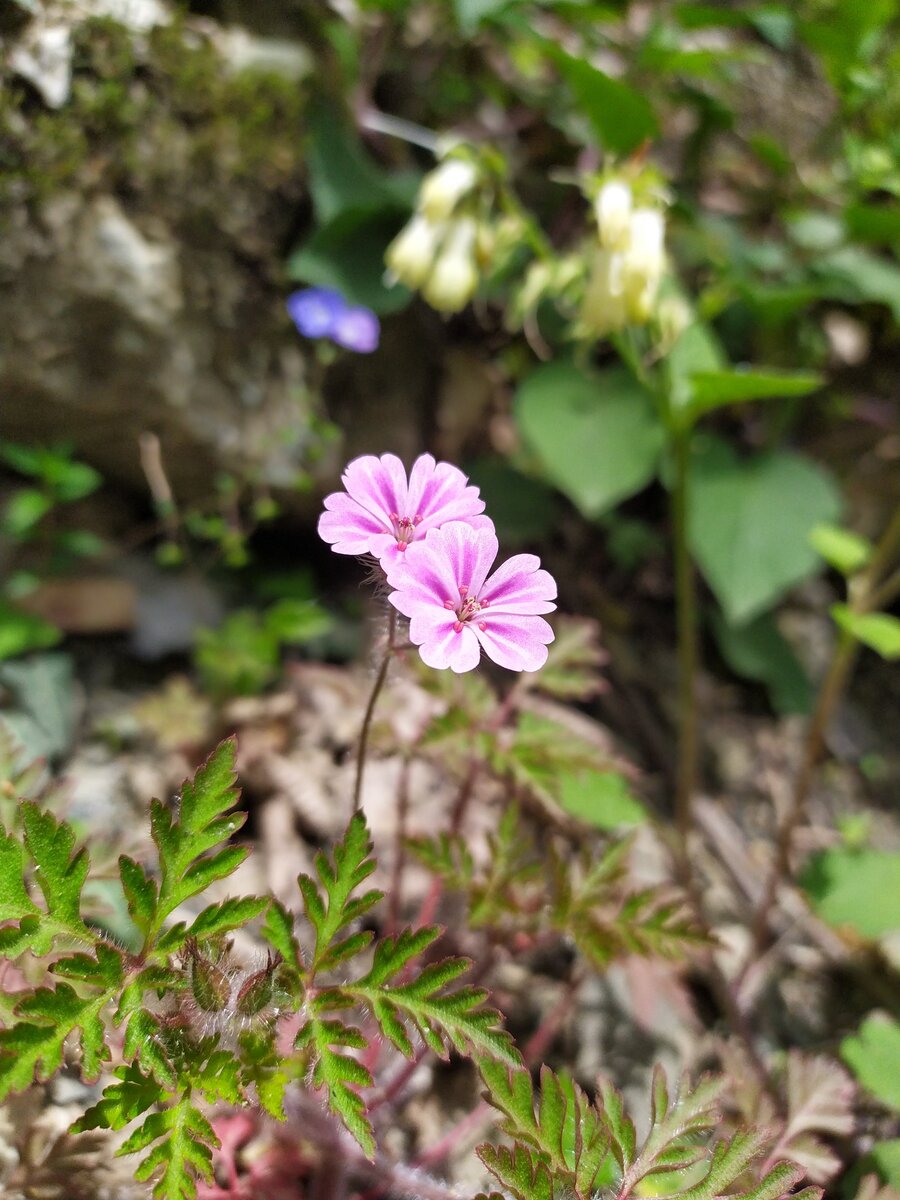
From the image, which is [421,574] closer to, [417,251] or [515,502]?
[417,251]

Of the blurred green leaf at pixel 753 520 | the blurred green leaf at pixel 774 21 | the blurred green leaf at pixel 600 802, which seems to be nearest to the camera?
the blurred green leaf at pixel 600 802

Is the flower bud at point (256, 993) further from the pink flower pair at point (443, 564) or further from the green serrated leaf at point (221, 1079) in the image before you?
the pink flower pair at point (443, 564)

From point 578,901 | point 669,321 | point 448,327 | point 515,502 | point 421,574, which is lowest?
point 515,502

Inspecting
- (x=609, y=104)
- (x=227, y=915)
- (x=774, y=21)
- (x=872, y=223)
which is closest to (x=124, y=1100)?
(x=227, y=915)

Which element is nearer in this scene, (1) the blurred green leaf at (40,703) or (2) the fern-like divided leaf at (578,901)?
(2) the fern-like divided leaf at (578,901)

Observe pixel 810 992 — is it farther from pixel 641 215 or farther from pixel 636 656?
pixel 641 215

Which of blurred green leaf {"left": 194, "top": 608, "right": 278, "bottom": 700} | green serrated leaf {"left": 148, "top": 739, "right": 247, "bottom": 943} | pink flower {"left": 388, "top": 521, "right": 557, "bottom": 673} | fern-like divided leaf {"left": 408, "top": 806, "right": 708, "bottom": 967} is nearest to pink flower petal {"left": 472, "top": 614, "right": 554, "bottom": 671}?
pink flower {"left": 388, "top": 521, "right": 557, "bottom": 673}

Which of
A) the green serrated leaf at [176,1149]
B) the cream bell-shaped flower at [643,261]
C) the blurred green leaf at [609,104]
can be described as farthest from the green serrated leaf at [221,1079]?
the blurred green leaf at [609,104]
